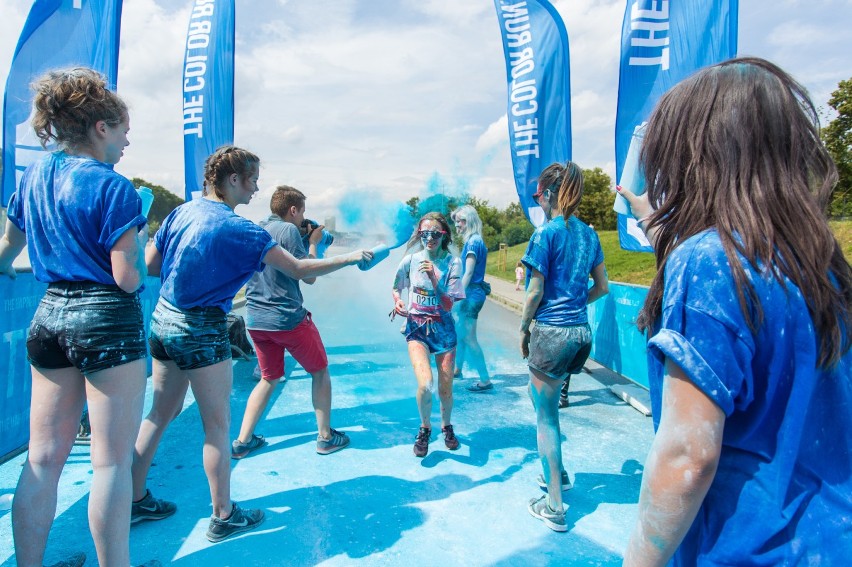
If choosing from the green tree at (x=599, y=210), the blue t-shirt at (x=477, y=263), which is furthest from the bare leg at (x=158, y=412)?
the green tree at (x=599, y=210)

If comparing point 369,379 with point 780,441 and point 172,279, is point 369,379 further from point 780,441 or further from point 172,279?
point 780,441

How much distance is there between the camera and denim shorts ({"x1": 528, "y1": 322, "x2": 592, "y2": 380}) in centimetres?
302

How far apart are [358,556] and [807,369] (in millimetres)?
2459

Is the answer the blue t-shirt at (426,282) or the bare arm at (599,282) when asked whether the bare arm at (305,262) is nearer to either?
the blue t-shirt at (426,282)

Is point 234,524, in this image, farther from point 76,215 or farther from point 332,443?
point 76,215

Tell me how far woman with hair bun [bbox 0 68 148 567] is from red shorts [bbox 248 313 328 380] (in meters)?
1.70

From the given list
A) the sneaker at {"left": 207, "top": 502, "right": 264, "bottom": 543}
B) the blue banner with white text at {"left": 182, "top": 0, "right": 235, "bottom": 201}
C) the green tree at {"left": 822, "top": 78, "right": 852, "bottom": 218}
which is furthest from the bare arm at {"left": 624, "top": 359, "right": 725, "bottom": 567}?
the green tree at {"left": 822, "top": 78, "right": 852, "bottom": 218}

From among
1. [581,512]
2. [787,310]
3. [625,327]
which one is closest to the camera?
[787,310]

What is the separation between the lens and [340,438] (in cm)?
408

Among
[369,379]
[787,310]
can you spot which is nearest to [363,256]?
[787,310]

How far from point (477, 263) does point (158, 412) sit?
3554 millimetres

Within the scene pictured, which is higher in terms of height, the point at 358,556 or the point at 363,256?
the point at 363,256

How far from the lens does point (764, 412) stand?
93cm

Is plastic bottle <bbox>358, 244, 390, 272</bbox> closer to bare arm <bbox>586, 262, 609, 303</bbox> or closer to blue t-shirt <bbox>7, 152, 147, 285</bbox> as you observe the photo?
blue t-shirt <bbox>7, 152, 147, 285</bbox>
